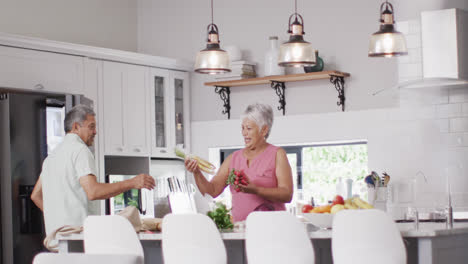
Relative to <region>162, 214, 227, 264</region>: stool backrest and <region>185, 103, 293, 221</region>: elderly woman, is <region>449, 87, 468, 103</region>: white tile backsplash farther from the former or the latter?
<region>162, 214, 227, 264</region>: stool backrest

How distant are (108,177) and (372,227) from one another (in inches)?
133

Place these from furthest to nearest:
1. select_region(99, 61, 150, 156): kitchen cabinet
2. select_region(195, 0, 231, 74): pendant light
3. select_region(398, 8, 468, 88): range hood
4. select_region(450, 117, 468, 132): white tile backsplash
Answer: select_region(99, 61, 150, 156): kitchen cabinet < select_region(450, 117, 468, 132): white tile backsplash < select_region(398, 8, 468, 88): range hood < select_region(195, 0, 231, 74): pendant light

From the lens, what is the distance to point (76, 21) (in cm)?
654

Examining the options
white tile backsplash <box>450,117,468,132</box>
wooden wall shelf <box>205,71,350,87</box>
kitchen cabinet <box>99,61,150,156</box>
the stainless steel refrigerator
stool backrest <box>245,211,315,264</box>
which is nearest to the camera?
stool backrest <box>245,211,315,264</box>

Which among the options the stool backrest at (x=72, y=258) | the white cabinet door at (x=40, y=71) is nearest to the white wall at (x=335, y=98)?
the white cabinet door at (x=40, y=71)

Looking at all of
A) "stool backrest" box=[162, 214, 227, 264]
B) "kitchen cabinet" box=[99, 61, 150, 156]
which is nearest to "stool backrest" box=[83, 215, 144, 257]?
"stool backrest" box=[162, 214, 227, 264]

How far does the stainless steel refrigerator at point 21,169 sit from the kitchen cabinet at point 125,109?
0.82 meters

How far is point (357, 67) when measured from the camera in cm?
607

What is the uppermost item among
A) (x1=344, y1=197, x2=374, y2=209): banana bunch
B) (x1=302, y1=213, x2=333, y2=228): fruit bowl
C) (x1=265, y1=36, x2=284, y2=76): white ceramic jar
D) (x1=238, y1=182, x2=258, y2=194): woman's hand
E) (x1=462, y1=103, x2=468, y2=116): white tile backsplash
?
(x1=265, y1=36, x2=284, y2=76): white ceramic jar

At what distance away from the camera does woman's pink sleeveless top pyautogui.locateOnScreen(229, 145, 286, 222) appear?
4164 millimetres

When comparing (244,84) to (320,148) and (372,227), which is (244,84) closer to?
(320,148)

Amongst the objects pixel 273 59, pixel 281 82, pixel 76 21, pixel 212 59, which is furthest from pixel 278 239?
pixel 76 21

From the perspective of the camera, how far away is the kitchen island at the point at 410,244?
3232 millimetres

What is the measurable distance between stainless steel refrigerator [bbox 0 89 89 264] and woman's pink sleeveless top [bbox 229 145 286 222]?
5.52ft
